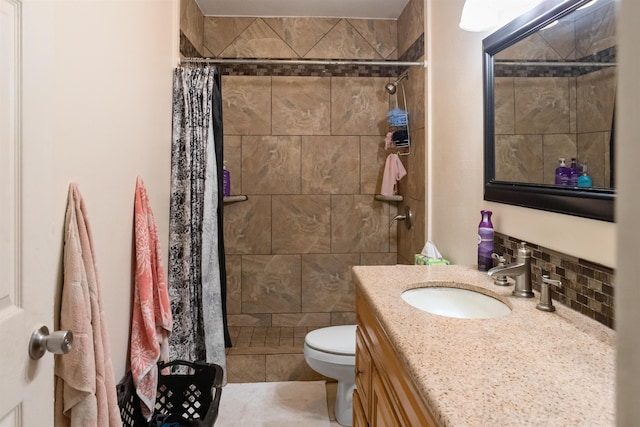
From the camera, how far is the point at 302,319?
3061 mm

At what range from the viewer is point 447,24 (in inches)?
78.5

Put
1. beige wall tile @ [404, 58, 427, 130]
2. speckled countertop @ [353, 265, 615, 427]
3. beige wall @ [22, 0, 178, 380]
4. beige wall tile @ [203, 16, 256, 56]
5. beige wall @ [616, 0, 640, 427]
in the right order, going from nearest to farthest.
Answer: beige wall @ [616, 0, 640, 427]
speckled countertop @ [353, 265, 615, 427]
beige wall @ [22, 0, 178, 380]
beige wall tile @ [404, 58, 427, 130]
beige wall tile @ [203, 16, 256, 56]

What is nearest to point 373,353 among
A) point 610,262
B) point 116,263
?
point 610,262

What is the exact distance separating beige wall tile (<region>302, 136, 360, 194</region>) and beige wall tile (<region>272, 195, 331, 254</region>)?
0.10 meters

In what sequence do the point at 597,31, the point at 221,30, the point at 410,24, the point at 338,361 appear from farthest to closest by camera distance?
the point at 221,30, the point at 410,24, the point at 338,361, the point at 597,31

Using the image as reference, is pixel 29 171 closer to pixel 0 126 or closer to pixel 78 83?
pixel 0 126

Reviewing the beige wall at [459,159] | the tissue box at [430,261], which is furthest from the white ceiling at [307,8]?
the tissue box at [430,261]

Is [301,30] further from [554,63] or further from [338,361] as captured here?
[338,361]

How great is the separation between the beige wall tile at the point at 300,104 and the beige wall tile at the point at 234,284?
1009mm

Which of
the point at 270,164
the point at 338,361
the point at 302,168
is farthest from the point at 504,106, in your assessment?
the point at 270,164

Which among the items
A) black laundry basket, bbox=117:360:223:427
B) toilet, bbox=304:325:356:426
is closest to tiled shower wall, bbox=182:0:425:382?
toilet, bbox=304:325:356:426

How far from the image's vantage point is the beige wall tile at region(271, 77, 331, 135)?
3010 millimetres

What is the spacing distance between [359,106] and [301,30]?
28.1 inches

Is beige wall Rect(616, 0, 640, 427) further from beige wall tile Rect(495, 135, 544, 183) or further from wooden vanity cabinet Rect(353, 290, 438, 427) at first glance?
beige wall tile Rect(495, 135, 544, 183)
